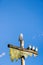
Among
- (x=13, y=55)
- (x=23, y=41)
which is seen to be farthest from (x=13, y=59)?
(x=23, y=41)

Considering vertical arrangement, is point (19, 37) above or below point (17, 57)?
above

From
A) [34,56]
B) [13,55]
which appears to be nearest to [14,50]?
[13,55]

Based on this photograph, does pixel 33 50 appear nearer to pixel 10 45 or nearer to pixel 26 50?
pixel 26 50

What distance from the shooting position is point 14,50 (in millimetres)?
14734

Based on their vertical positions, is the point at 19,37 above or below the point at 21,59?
above

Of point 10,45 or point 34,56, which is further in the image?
point 34,56

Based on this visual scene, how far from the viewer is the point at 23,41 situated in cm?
1526

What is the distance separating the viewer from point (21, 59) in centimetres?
1503

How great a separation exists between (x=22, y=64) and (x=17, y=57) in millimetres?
428

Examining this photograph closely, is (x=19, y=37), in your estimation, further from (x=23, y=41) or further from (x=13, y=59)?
(x=13, y=59)

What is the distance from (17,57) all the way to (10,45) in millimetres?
817

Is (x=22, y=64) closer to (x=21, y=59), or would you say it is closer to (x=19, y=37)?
(x=21, y=59)

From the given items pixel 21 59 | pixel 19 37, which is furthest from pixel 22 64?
pixel 19 37

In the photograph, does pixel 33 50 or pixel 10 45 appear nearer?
pixel 10 45
